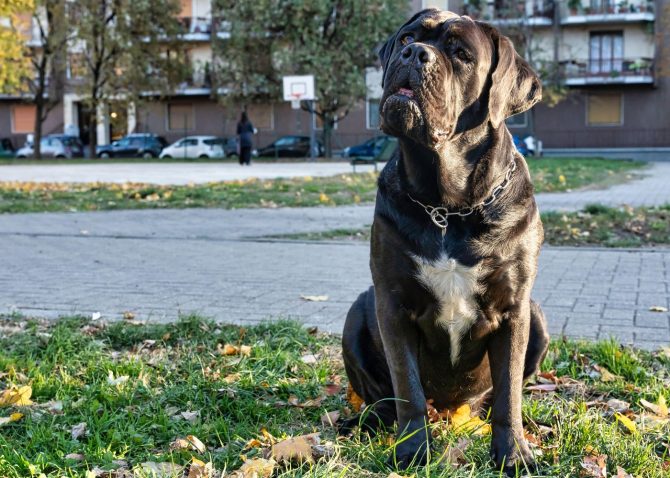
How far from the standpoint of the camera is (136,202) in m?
14.6

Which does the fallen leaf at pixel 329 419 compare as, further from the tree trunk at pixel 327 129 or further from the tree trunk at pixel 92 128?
the tree trunk at pixel 92 128

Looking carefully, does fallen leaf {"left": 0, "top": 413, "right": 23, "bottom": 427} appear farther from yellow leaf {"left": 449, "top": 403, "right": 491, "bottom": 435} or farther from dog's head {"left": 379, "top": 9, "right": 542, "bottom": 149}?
dog's head {"left": 379, "top": 9, "right": 542, "bottom": 149}

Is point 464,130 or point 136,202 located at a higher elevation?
point 464,130

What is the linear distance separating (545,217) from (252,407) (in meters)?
7.76

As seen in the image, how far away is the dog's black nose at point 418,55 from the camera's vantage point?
9.28 ft

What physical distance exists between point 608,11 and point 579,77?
162 inches

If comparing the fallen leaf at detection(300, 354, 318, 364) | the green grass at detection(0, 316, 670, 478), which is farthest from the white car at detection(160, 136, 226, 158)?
the fallen leaf at detection(300, 354, 318, 364)

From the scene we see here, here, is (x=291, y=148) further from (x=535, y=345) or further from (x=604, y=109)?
(x=535, y=345)

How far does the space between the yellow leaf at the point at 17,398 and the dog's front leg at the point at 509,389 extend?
218cm

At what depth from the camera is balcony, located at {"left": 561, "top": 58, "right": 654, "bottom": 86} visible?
47.1 m

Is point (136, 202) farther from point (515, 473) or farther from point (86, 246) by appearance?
point (515, 473)

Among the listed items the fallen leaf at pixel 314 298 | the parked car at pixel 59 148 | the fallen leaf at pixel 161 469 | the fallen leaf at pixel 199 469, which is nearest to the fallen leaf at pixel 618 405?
the fallen leaf at pixel 199 469

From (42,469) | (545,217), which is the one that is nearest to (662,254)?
(545,217)

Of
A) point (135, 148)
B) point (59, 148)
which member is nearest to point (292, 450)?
point (135, 148)
